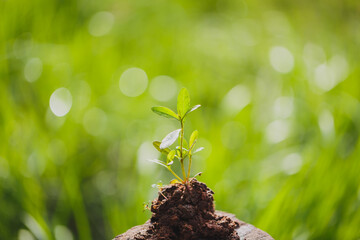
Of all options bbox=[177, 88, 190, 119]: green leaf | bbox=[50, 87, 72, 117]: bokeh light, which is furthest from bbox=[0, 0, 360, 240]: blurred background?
bbox=[177, 88, 190, 119]: green leaf

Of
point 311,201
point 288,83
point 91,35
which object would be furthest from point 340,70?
point 91,35

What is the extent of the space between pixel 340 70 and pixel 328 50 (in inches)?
14.7

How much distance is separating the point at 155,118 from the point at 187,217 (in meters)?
1.29

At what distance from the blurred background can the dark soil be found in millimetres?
685

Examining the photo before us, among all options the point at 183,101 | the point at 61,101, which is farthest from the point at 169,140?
the point at 61,101

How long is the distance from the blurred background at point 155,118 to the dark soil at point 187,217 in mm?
685

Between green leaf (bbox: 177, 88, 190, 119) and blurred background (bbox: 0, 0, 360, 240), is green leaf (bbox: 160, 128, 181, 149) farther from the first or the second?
blurred background (bbox: 0, 0, 360, 240)

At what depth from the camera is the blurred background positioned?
168cm

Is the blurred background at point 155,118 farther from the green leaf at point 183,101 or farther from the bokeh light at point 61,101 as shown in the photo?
the green leaf at point 183,101

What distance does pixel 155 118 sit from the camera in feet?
7.07

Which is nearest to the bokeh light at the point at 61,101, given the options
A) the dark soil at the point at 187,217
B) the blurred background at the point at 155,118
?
the blurred background at the point at 155,118

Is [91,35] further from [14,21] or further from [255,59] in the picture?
[255,59]

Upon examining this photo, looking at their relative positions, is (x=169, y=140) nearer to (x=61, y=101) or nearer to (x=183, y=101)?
(x=183, y=101)

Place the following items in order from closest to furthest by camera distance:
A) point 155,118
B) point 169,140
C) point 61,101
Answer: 1. point 169,140
2. point 61,101
3. point 155,118
